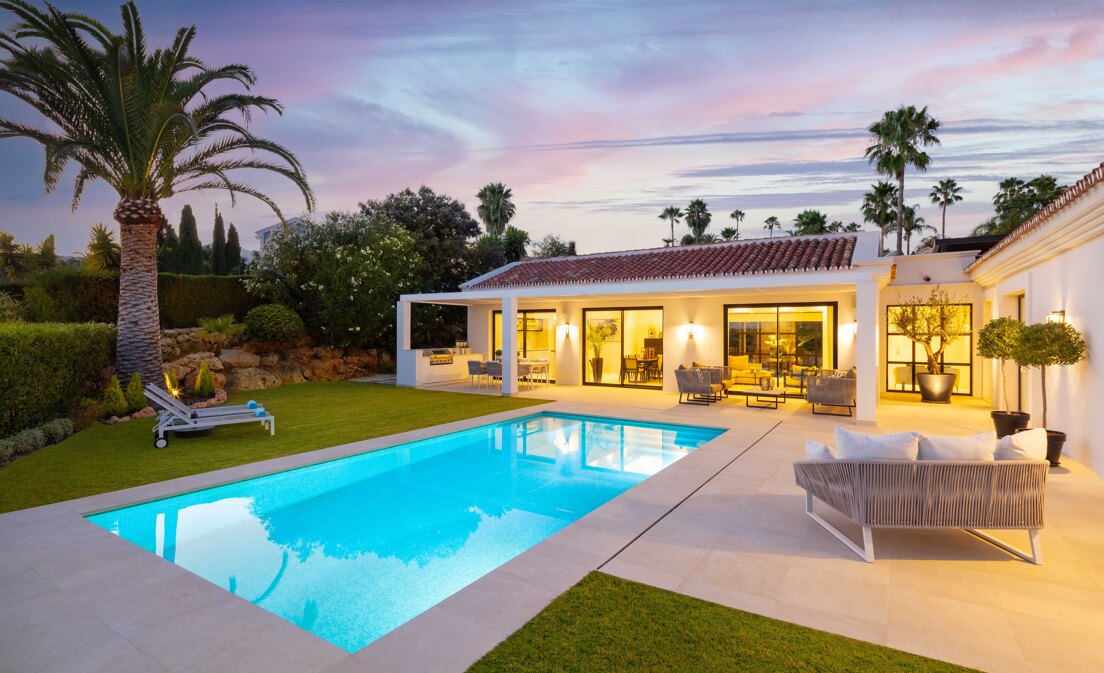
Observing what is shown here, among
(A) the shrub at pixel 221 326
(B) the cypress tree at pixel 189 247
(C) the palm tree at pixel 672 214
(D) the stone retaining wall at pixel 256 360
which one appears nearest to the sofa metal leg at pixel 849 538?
(D) the stone retaining wall at pixel 256 360

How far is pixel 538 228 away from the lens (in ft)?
127

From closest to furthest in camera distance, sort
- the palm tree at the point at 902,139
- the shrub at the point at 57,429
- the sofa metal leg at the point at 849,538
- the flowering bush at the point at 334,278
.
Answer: the sofa metal leg at the point at 849,538, the shrub at the point at 57,429, the flowering bush at the point at 334,278, the palm tree at the point at 902,139

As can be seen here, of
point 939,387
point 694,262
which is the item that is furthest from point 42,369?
point 939,387

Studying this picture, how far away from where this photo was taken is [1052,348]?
7496 millimetres

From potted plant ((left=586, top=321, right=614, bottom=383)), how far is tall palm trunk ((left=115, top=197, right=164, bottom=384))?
12128mm

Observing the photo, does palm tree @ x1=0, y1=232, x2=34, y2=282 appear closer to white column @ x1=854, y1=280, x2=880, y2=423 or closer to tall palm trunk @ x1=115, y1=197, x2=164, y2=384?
tall palm trunk @ x1=115, y1=197, x2=164, y2=384

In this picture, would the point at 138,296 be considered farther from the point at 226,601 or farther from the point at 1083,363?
the point at 1083,363

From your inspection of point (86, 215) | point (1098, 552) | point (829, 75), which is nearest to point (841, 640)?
point (1098, 552)

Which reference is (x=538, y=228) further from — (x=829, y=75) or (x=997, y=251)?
(x=997, y=251)

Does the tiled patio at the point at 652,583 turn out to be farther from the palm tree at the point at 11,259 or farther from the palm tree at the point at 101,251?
the palm tree at the point at 11,259

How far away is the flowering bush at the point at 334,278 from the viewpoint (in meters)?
19.6

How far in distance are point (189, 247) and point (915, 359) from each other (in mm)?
33188

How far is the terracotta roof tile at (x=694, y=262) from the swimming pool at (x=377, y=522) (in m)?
6.18

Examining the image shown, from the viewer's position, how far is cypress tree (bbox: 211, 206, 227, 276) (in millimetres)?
30297
